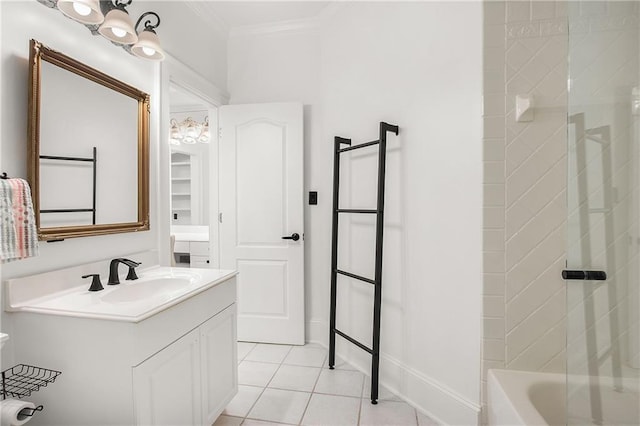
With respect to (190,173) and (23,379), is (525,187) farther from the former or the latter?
(190,173)

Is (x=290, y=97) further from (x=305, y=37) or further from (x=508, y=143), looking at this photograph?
(x=508, y=143)

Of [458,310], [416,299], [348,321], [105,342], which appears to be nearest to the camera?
[105,342]

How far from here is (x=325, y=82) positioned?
2.83 m

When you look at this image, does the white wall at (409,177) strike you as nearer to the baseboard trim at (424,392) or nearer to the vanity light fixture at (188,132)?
the baseboard trim at (424,392)

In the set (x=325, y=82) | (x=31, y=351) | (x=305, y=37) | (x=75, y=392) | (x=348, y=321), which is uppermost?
(x=305, y=37)

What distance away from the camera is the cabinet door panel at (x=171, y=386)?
47.4 inches

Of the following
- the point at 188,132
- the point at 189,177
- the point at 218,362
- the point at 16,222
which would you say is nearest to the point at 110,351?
the point at 16,222

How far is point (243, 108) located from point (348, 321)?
6.50 ft

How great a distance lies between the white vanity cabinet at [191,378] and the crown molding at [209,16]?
7.23ft

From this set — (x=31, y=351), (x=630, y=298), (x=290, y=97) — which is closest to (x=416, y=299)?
(x=630, y=298)

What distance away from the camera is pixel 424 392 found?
1931 mm

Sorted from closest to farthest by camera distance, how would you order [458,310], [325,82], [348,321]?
[458,310]
[348,321]
[325,82]

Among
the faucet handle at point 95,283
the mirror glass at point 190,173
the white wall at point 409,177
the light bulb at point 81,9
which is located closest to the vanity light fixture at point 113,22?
the light bulb at point 81,9

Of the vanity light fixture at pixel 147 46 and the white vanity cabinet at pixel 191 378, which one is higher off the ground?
the vanity light fixture at pixel 147 46
